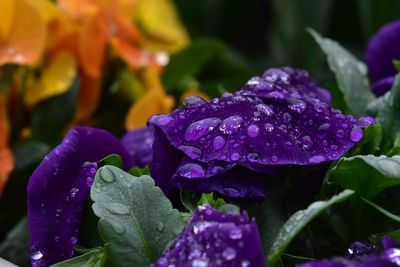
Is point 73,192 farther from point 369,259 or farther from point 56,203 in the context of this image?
point 369,259

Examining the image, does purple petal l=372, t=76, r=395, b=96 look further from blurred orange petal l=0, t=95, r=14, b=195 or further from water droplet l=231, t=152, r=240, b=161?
blurred orange petal l=0, t=95, r=14, b=195

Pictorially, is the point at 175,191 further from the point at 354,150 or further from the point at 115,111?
the point at 115,111

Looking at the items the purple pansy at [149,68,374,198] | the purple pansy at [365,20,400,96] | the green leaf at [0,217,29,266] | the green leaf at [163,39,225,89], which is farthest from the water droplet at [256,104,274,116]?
the green leaf at [163,39,225,89]

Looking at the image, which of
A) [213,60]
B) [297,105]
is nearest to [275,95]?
[297,105]

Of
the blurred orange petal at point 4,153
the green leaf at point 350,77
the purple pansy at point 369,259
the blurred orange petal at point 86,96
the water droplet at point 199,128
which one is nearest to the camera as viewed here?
the purple pansy at point 369,259

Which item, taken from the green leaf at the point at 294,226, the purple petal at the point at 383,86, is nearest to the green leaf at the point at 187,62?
the purple petal at the point at 383,86

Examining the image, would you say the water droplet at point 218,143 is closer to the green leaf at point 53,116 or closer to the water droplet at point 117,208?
the water droplet at point 117,208

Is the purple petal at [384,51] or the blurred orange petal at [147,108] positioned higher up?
the purple petal at [384,51]

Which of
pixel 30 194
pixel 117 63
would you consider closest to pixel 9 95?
pixel 117 63
